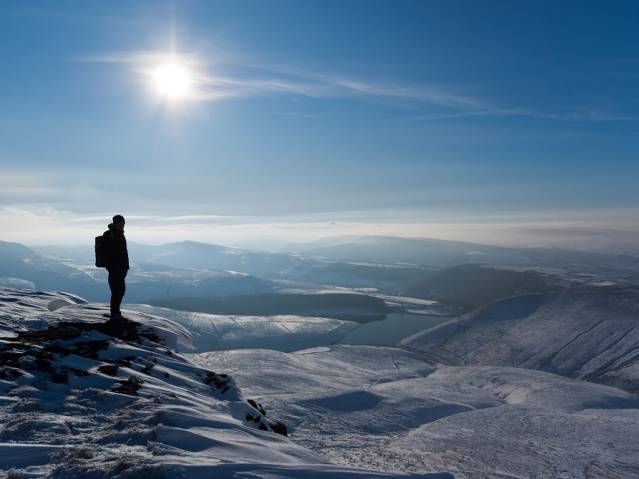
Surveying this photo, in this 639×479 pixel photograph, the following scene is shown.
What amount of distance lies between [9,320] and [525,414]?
4679cm

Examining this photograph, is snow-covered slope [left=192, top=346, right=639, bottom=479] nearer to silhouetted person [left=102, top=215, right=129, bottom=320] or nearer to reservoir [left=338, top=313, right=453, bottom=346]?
silhouetted person [left=102, top=215, right=129, bottom=320]

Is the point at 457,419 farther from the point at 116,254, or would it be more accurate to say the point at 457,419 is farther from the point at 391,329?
the point at 391,329

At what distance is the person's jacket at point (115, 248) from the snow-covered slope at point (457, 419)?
17228mm

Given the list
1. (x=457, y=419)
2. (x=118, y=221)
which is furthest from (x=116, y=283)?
(x=457, y=419)

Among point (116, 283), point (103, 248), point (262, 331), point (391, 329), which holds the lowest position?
point (262, 331)

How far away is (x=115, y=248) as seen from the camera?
19766 millimetres

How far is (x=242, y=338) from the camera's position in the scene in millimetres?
125750

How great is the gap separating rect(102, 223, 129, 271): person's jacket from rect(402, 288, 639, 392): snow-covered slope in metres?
77.2

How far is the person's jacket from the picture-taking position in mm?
19578

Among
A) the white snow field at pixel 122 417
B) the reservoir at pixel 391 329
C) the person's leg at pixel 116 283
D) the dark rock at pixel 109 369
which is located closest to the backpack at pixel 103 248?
the person's leg at pixel 116 283

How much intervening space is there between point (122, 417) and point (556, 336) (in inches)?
4006

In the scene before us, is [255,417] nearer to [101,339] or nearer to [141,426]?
[141,426]

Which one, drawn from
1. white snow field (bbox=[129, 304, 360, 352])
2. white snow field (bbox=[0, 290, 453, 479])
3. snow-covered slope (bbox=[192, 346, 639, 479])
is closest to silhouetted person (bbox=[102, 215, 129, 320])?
white snow field (bbox=[0, 290, 453, 479])

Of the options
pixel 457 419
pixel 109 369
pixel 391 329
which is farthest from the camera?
pixel 391 329
